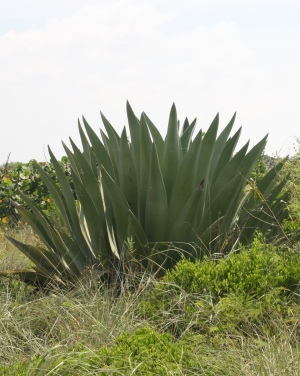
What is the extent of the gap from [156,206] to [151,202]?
0.17 feet

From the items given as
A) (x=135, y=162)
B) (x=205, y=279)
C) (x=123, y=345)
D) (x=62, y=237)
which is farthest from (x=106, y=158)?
(x=123, y=345)

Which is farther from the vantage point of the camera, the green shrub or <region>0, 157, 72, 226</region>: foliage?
<region>0, 157, 72, 226</region>: foliage

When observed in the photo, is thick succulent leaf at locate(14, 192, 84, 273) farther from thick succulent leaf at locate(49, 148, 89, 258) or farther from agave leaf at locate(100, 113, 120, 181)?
agave leaf at locate(100, 113, 120, 181)

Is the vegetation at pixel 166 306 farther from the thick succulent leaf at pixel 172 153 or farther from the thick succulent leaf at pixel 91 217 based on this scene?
the thick succulent leaf at pixel 172 153

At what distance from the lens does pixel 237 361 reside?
4.52 metres

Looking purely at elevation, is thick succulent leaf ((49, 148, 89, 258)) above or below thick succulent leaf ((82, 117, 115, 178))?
below

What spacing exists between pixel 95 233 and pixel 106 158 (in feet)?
2.27

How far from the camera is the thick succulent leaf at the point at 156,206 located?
20.6 ft

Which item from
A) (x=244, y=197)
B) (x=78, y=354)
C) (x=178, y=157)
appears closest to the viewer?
(x=78, y=354)

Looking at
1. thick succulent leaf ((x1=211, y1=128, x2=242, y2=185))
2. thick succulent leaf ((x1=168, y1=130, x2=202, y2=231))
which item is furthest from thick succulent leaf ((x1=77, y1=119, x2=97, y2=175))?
thick succulent leaf ((x1=211, y1=128, x2=242, y2=185))

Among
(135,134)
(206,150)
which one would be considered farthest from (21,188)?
(206,150)

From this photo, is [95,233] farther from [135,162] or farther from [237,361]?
[237,361]

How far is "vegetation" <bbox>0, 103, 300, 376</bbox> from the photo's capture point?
4.34m

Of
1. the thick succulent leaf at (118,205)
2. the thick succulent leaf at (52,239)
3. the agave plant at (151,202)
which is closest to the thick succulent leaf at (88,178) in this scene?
the agave plant at (151,202)
